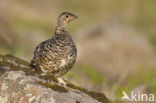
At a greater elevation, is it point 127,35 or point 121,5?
Result: point 121,5

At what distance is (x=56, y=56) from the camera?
8820mm

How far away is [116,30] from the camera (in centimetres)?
2428

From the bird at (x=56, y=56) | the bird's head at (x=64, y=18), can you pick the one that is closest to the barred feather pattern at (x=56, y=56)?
the bird at (x=56, y=56)

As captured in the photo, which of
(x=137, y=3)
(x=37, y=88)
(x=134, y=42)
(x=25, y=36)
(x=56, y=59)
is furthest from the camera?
(x=137, y=3)

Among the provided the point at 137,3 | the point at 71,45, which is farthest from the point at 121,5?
the point at 71,45

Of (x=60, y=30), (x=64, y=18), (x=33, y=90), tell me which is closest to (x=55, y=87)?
(x=33, y=90)

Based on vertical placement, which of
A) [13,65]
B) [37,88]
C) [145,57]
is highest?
[145,57]

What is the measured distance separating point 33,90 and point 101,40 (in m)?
15.9

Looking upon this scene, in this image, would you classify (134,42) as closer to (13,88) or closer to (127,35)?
(127,35)

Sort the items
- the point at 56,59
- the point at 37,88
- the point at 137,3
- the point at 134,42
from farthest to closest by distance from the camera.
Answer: the point at 137,3
the point at 134,42
the point at 56,59
the point at 37,88

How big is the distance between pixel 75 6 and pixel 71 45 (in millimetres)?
44048

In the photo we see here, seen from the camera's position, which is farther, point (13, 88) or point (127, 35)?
point (127, 35)

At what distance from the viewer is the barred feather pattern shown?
348 inches

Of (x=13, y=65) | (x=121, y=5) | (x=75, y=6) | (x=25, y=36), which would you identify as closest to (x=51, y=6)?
(x=75, y=6)
